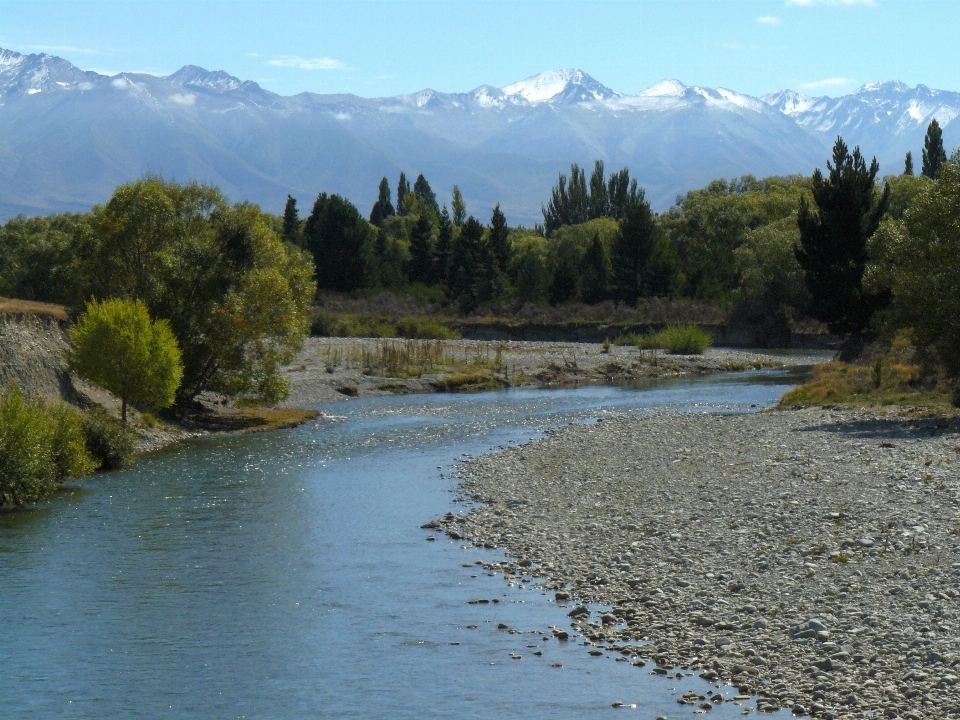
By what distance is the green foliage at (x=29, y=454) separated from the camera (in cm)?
Answer: 2808

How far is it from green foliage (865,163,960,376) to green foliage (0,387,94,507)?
91.9 ft

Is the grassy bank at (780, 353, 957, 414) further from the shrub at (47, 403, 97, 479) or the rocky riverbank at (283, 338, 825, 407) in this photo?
the shrub at (47, 403, 97, 479)

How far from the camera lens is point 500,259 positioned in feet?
421

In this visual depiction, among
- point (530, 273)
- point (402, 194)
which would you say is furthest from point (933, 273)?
point (402, 194)

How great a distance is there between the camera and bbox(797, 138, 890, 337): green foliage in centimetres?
6100

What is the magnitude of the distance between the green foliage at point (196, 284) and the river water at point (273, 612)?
478 inches

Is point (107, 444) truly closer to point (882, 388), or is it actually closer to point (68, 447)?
point (68, 447)

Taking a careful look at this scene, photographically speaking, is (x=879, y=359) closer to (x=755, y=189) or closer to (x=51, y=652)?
(x=51, y=652)

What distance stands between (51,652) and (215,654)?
2635mm

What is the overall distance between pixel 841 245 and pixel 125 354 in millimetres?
39864

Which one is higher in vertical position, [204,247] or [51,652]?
[204,247]

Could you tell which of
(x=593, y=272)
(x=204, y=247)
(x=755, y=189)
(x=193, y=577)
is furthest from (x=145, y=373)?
(x=755, y=189)

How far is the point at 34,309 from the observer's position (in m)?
45.8

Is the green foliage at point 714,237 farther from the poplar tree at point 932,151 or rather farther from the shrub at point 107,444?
the shrub at point 107,444
